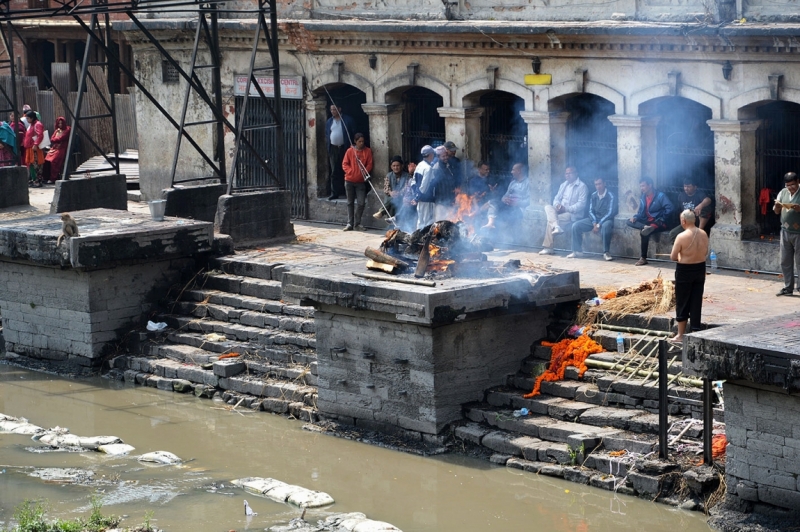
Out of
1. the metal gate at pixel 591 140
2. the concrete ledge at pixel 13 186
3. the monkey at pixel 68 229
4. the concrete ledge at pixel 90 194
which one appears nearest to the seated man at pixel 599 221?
the metal gate at pixel 591 140

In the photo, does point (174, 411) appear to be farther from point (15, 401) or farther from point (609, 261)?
point (609, 261)

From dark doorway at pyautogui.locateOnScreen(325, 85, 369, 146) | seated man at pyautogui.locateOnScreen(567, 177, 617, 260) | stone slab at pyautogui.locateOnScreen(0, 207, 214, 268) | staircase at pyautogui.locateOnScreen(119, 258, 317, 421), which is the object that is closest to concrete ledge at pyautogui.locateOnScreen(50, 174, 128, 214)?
stone slab at pyautogui.locateOnScreen(0, 207, 214, 268)

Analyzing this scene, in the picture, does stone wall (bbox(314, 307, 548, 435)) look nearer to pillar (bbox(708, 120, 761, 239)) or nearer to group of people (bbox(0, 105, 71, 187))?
pillar (bbox(708, 120, 761, 239))

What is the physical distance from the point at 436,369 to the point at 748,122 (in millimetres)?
6295

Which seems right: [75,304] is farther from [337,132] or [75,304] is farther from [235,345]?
[337,132]

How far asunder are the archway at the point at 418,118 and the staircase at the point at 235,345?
465 centimetres

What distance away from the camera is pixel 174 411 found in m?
16.2

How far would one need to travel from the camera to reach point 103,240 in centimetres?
1786

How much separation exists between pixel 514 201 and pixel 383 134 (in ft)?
10.6

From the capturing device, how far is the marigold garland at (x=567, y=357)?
14367 mm

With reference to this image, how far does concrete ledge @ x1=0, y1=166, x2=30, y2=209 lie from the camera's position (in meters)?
25.3

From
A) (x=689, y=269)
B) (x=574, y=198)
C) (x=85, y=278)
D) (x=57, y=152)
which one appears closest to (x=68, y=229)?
(x=85, y=278)

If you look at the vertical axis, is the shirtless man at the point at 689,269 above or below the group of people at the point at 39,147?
below

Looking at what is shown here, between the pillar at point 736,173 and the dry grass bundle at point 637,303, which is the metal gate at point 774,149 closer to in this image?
the pillar at point 736,173
